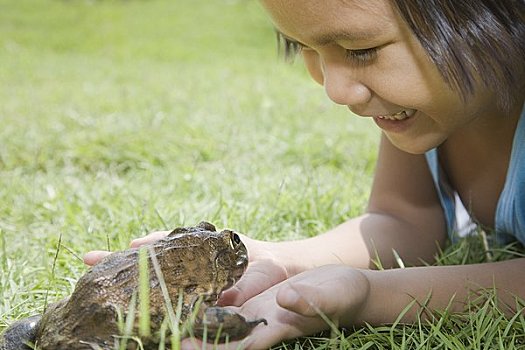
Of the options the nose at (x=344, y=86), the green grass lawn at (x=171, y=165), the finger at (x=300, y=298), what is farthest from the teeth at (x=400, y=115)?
the finger at (x=300, y=298)

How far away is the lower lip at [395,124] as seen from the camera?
6.77 ft

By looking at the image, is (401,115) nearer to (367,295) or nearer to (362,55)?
(362,55)

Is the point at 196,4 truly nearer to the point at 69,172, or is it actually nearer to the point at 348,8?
the point at 69,172

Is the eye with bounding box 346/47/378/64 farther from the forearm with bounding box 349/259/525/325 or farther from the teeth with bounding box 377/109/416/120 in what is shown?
the forearm with bounding box 349/259/525/325

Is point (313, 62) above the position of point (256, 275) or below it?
above

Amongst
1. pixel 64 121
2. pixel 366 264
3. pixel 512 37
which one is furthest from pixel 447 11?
pixel 64 121

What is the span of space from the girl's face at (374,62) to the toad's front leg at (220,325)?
2.07 feet

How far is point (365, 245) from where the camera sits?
2.35 meters

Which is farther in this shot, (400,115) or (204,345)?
(400,115)

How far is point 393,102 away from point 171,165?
77.4 inches

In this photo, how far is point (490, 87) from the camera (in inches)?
74.9

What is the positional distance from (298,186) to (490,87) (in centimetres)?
135

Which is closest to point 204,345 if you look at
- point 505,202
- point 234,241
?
point 234,241

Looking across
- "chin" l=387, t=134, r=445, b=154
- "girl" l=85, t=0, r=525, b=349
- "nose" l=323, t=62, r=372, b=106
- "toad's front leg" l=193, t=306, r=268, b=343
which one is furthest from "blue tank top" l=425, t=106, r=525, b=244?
"toad's front leg" l=193, t=306, r=268, b=343
